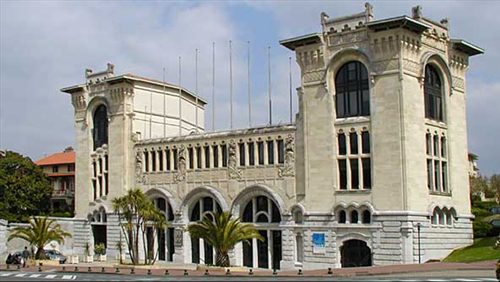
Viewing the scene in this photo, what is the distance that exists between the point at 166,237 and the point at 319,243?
19.3 meters

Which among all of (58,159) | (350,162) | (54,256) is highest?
(58,159)

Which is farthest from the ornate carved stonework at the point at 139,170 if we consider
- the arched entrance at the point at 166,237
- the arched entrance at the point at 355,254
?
the arched entrance at the point at 355,254

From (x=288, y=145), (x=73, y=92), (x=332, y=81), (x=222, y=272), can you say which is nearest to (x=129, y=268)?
(x=222, y=272)

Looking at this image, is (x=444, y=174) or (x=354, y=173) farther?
(x=444, y=174)

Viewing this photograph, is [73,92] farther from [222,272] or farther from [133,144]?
[222,272]

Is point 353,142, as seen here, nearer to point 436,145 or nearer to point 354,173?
point 354,173

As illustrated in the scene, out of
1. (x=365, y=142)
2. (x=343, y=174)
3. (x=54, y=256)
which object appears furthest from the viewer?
(x=54, y=256)

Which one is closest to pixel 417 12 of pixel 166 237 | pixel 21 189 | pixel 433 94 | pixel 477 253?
pixel 433 94

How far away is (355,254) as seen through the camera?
190ft

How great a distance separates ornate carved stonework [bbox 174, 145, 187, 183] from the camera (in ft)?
233

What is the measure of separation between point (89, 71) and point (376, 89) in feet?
124

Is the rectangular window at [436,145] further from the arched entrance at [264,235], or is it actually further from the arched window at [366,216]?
the arched entrance at [264,235]

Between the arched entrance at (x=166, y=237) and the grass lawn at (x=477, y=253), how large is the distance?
2793 centimetres

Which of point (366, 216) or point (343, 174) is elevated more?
point (343, 174)
